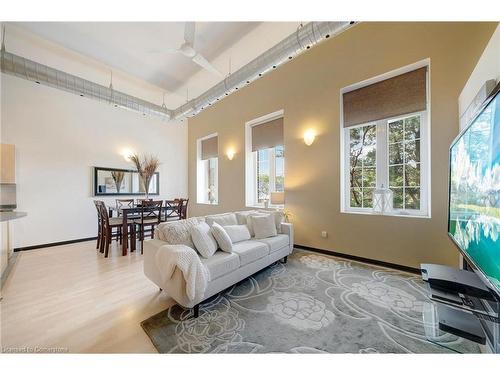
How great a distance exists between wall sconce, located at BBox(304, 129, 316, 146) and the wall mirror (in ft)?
14.1

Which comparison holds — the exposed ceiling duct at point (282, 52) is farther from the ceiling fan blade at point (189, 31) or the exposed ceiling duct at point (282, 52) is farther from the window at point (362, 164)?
the window at point (362, 164)

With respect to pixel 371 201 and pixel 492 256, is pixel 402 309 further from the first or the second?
pixel 371 201

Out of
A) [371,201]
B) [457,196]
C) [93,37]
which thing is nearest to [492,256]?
[457,196]

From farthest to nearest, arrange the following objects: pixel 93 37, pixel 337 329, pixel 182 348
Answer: pixel 93 37
pixel 337 329
pixel 182 348

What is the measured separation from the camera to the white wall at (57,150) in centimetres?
363

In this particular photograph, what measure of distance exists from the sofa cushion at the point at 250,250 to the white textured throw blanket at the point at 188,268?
0.54 metres

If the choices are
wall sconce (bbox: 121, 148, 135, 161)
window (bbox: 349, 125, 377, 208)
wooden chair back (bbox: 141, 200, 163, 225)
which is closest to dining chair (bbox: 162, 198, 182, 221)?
wooden chair back (bbox: 141, 200, 163, 225)

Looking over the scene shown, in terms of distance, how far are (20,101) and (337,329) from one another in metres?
6.12

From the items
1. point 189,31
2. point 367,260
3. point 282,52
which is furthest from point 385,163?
point 189,31

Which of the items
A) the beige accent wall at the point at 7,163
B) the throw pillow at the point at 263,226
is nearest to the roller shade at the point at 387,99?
the throw pillow at the point at 263,226

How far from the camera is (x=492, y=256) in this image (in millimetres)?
940

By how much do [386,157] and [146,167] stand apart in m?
4.70

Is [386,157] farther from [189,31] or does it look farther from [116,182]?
[116,182]
